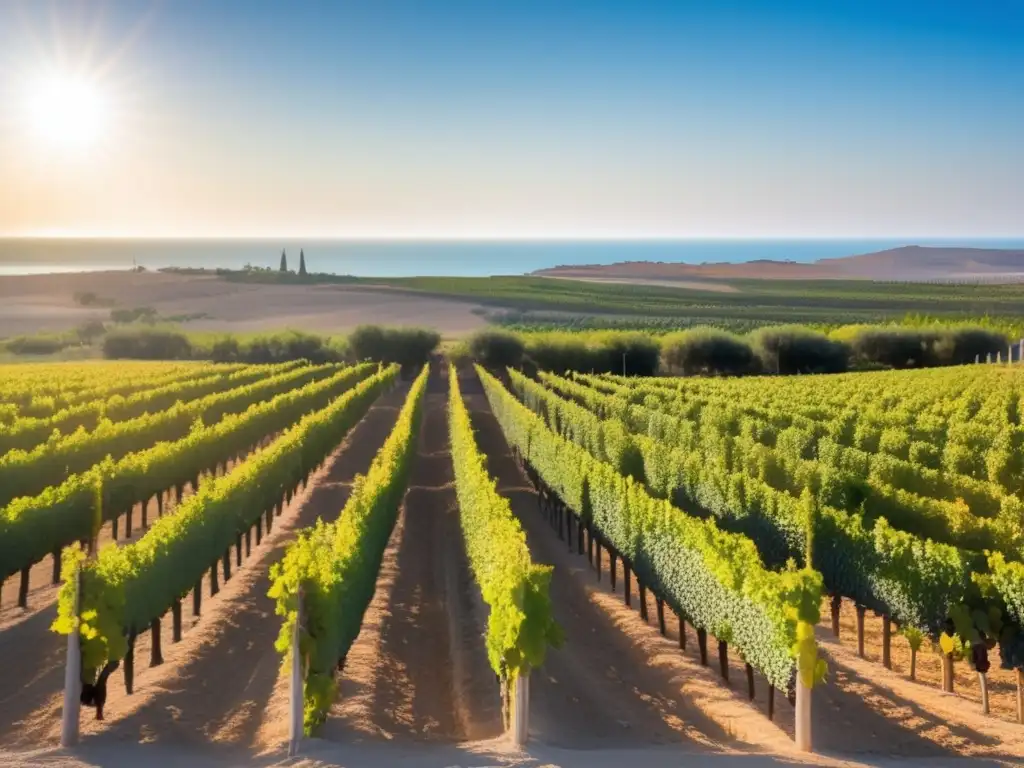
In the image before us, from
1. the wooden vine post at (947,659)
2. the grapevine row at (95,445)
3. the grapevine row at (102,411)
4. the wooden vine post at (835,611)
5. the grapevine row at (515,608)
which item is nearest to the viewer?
the grapevine row at (515,608)

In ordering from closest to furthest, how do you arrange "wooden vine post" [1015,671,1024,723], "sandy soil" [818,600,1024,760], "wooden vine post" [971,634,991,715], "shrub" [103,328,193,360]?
"sandy soil" [818,600,1024,760]
"wooden vine post" [1015,671,1024,723]
"wooden vine post" [971,634,991,715]
"shrub" [103,328,193,360]

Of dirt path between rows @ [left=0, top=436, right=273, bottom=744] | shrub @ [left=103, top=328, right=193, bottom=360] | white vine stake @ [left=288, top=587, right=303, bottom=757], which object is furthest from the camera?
shrub @ [left=103, top=328, right=193, bottom=360]

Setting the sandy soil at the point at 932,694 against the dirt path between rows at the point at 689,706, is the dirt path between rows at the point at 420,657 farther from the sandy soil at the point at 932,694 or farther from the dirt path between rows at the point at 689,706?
the sandy soil at the point at 932,694

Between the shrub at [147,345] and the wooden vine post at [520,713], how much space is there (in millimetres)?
96124

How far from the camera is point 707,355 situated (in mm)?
92938

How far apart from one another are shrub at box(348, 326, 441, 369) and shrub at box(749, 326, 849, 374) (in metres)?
32.5

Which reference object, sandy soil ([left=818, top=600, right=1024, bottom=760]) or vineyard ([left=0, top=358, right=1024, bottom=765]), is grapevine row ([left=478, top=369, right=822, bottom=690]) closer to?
vineyard ([left=0, top=358, right=1024, bottom=765])

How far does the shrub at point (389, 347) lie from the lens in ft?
316

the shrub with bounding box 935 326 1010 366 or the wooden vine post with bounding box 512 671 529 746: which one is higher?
the shrub with bounding box 935 326 1010 366

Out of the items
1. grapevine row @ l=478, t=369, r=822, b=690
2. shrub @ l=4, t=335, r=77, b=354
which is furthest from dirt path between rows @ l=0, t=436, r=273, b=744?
Result: shrub @ l=4, t=335, r=77, b=354

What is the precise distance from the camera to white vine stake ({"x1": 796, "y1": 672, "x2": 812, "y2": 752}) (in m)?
14.7

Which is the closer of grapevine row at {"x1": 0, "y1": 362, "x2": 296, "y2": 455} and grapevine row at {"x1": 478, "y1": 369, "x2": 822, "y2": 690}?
grapevine row at {"x1": 478, "y1": 369, "x2": 822, "y2": 690}

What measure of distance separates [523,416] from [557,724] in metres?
24.4

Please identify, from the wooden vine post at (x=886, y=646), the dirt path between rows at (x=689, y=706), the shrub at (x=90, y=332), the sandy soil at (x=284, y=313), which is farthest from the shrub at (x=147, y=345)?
the wooden vine post at (x=886, y=646)
